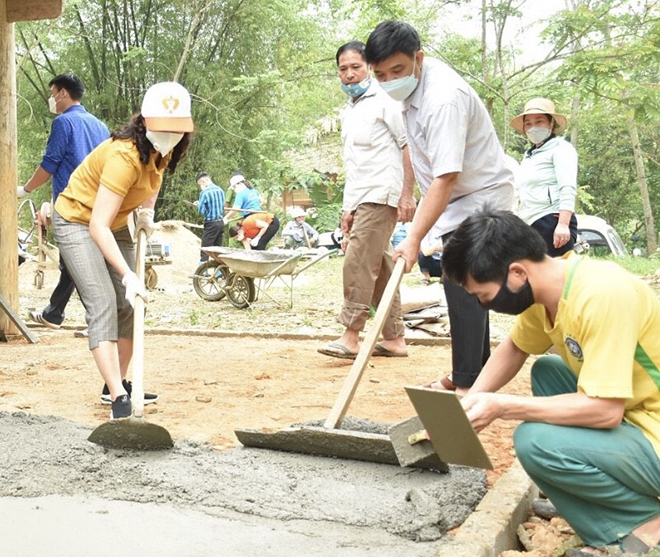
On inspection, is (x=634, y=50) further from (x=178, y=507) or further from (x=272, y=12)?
(x=272, y=12)

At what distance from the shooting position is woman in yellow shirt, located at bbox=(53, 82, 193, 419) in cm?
377

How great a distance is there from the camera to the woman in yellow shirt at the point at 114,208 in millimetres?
3773

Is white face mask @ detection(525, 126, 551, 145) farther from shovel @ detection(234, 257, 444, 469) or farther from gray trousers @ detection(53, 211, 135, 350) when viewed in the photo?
gray trousers @ detection(53, 211, 135, 350)

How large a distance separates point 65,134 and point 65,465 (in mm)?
3967

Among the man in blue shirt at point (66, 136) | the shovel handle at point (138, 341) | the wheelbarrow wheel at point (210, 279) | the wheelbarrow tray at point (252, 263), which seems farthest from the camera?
the wheelbarrow wheel at point (210, 279)

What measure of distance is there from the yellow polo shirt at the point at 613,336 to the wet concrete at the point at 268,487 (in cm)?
70

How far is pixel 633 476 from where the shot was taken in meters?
2.28

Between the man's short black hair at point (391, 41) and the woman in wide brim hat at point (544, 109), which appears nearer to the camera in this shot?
the man's short black hair at point (391, 41)

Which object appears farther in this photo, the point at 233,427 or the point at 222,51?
the point at 222,51

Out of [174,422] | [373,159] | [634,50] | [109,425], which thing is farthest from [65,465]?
[634,50]

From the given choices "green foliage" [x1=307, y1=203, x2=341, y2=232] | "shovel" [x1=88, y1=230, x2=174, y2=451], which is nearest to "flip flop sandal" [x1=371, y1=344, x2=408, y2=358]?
"shovel" [x1=88, y1=230, x2=174, y2=451]

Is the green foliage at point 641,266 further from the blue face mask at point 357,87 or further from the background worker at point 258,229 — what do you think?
the blue face mask at point 357,87

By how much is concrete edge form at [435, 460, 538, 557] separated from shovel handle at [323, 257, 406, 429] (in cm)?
69

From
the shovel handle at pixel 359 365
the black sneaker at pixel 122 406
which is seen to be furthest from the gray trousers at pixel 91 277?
the shovel handle at pixel 359 365
